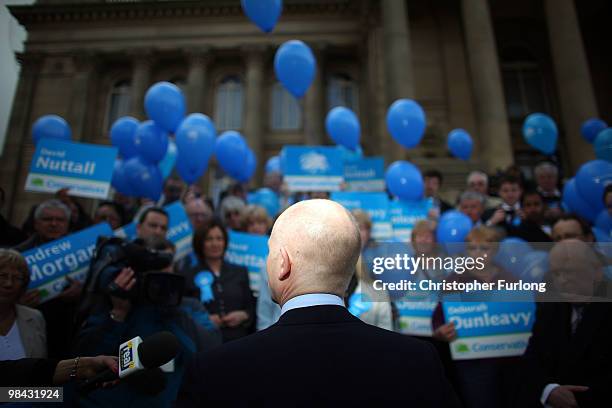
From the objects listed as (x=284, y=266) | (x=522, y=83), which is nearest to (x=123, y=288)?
(x=284, y=266)

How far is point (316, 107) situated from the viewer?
20266 mm

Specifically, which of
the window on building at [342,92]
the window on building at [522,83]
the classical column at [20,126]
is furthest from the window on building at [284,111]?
the classical column at [20,126]

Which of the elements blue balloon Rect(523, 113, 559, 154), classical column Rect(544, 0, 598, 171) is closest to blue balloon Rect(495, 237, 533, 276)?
blue balloon Rect(523, 113, 559, 154)

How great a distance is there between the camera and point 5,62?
7.91ft

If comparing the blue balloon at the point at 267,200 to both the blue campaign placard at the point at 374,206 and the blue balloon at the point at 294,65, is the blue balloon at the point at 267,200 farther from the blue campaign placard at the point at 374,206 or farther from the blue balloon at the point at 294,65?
the blue balloon at the point at 294,65

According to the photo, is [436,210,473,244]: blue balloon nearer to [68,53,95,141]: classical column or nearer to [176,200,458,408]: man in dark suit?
[176,200,458,408]: man in dark suit

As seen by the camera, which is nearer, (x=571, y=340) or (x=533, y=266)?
(x=533, y=266)

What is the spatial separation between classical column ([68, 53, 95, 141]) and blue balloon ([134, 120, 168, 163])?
55.4 ft

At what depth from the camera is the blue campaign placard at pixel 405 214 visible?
6.26 metres

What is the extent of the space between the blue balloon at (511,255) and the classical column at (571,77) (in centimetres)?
1200

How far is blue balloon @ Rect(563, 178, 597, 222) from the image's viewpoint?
495 centimetres

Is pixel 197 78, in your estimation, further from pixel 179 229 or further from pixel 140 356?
pixel 140 356

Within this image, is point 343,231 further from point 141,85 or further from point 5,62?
point 141,85

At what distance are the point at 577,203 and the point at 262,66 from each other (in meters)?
18.8
